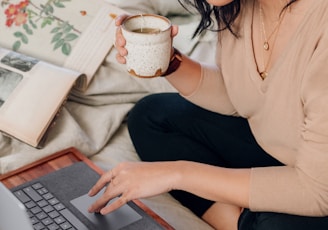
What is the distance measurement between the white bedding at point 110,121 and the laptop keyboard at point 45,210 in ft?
0.42

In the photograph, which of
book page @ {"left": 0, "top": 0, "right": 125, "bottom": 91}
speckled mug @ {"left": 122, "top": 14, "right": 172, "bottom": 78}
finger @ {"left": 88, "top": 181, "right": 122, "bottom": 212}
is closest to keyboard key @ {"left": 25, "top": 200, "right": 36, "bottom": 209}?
finger @ {"left": 88, "top": 181, "right": 122, "bottom": 212}

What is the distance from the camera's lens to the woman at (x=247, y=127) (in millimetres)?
945

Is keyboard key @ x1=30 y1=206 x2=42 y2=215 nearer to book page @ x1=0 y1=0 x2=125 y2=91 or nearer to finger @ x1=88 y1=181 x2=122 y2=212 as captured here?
finger @ x1=88 y1=181 x2=122 y2=212

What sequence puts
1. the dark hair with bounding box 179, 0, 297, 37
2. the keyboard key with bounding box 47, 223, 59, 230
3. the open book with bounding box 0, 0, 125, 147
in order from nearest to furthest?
the keyboard key with bounding box 47, 223, 59, 230, the dark hair with bounding box 179, 0, 297, 37, the open book with bounding box 0, 0, 125, 147

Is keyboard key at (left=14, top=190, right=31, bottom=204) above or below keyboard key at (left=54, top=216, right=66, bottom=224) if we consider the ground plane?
above

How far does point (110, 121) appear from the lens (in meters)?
1.40

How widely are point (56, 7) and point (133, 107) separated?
357mm

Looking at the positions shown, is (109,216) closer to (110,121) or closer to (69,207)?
(69,207)

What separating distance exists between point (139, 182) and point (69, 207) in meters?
0.17

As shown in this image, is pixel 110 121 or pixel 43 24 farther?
pixel 43 24

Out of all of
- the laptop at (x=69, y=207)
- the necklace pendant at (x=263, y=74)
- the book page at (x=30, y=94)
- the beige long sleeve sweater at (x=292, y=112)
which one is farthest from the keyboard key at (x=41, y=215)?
the necklace pendant at (x=263, y=74)

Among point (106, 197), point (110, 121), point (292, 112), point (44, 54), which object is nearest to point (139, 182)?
point (106, 197)

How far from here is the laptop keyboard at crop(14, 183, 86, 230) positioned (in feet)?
3.37

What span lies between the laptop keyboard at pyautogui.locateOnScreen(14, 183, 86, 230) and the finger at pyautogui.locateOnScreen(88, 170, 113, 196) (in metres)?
0.06
